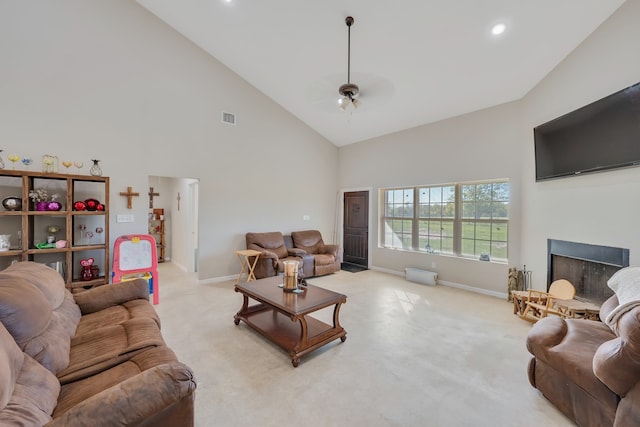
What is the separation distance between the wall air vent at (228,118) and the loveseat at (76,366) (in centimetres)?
374

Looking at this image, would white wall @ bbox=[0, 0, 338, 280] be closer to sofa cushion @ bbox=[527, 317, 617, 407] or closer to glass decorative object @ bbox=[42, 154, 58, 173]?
glass decorative object @ bbox=[42, 154, 58, 173]

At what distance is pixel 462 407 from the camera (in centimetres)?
194

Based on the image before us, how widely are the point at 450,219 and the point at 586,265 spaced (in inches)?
86.6

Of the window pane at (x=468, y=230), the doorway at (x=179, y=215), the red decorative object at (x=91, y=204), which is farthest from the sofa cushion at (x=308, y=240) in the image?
the red decorative object at (x=91, y=204)

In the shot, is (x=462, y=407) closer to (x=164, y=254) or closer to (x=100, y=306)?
(x=100, y=306)

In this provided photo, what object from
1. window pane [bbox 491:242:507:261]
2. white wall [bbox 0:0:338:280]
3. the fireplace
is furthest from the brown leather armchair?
the fireplace

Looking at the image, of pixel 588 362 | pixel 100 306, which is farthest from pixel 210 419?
pixel 588 362

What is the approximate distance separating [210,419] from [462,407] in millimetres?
1752

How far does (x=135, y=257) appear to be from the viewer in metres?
4.11

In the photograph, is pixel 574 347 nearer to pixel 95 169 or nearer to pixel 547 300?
pixel 547 300

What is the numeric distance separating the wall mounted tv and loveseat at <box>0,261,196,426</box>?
387 cm

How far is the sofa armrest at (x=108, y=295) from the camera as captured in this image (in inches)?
96.3

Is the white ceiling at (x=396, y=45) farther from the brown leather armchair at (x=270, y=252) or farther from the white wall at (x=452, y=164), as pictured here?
the brown leather armchair at (x=270, y=252)

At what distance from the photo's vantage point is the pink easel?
3961mm
